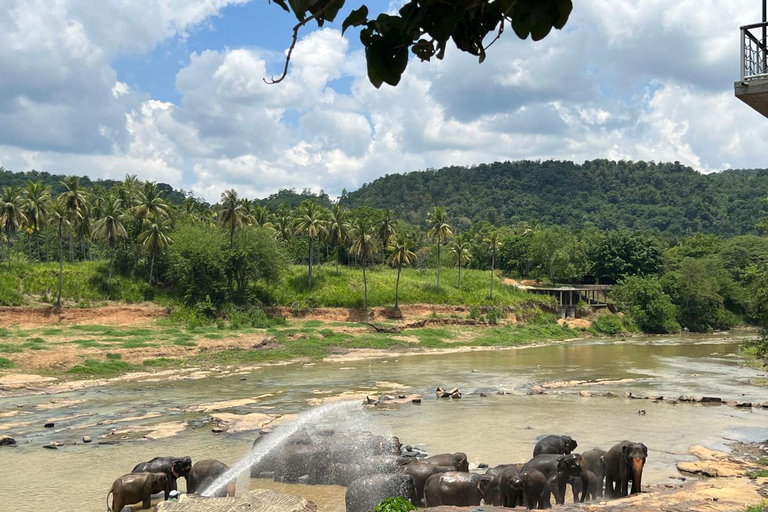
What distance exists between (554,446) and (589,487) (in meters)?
1.99

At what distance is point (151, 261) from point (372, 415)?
1723 inches

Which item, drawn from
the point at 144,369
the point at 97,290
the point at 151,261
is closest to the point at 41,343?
the point at 144,369

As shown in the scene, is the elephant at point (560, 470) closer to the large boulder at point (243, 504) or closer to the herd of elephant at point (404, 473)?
the herd of elephant at point (404, 473)

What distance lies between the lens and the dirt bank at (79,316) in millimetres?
48938

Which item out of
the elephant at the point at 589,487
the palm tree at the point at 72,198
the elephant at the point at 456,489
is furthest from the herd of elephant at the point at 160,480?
the palm tree at the point at 72,198

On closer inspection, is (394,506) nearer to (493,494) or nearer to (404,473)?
(493,494)

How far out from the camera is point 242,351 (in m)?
46.1

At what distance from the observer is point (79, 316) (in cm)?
5122

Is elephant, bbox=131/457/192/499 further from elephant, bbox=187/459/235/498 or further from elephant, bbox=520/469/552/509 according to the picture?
elephant, bbox=520/469/552/509

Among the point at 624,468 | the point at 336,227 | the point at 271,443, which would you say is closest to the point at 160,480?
the point at 271,443

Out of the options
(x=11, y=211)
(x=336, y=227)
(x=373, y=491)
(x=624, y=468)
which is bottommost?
(x=373, y=491)

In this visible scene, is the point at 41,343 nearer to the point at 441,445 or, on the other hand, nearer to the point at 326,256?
the point at 441,445

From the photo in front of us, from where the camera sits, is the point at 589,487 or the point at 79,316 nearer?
the point at 589,487

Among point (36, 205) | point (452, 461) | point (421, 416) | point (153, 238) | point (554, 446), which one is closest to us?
point (452, 461)
